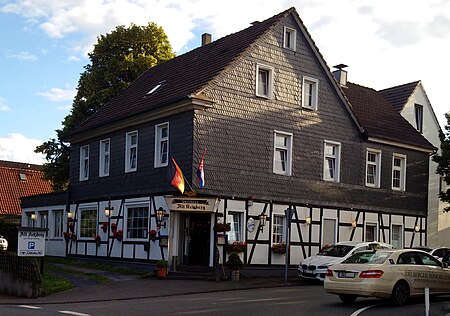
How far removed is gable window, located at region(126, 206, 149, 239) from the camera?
27562 mm

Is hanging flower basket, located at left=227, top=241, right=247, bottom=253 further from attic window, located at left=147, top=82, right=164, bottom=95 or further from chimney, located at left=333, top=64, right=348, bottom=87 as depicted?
chimney, located at left=333, top=64, right=348, bottom=87

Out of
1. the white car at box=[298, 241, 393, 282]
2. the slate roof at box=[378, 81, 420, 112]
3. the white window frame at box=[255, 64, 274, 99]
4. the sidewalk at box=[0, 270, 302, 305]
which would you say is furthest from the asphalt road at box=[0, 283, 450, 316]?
the slate roof at box=[378, 81, 420, 112]

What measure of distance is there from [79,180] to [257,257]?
37.1ft

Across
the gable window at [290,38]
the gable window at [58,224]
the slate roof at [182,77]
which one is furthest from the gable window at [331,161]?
the gable window at [58,224]

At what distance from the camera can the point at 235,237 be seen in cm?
2625

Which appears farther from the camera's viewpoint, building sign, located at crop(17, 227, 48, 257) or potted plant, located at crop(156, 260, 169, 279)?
potted plant, located at crop(156, 260, 169, 279)

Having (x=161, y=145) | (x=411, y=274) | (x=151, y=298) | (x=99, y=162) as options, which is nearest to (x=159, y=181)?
(x=161, y=145)

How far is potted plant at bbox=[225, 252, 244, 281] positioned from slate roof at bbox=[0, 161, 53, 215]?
97.3 feet

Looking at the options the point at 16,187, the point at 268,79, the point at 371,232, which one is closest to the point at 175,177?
the point at 268,79

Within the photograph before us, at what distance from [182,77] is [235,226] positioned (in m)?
7.21

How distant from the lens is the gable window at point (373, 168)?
1270 inches

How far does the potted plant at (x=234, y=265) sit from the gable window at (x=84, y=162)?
11473 millimetres

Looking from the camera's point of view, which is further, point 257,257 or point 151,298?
point 257,257

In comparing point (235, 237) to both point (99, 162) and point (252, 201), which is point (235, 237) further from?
point (99, 162)
